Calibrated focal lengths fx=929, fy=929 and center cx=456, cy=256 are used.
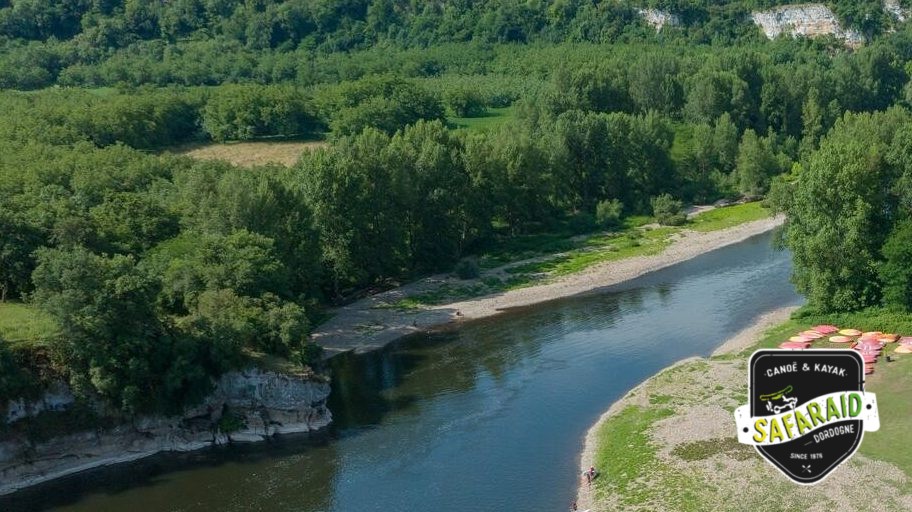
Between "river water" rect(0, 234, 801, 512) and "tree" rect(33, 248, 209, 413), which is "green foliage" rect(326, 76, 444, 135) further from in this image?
"tree" rect(33, 248, 209, 413)

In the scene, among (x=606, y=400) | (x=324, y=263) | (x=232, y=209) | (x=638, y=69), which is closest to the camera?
(x=606, y=400)

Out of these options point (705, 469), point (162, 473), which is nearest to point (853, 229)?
point (705, 469)

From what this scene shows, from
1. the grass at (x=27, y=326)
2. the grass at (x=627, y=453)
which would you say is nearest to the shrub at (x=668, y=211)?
the grass at (x=627, y=453)

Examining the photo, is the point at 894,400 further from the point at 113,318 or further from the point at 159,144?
the point at 159,144

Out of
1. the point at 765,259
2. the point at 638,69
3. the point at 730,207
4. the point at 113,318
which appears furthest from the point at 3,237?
the point at 638,69

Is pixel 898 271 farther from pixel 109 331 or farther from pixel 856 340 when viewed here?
pixel 109 331

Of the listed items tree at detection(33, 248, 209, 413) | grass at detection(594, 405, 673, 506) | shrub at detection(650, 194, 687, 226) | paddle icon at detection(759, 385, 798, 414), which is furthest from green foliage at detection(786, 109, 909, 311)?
paddle icon at detection(759, 385, 798, 414)

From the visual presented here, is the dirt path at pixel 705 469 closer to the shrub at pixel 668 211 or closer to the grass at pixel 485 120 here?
the shrub at pixel 668 211
